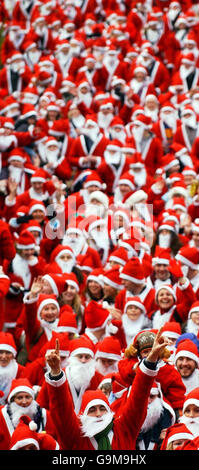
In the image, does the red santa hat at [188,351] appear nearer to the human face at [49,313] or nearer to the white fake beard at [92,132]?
the human face at [49,313]

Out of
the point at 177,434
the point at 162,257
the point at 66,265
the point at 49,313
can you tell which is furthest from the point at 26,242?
the point at 177,434

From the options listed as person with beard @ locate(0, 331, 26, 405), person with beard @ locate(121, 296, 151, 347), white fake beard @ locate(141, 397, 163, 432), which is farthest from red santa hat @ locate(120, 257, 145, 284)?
white fake beard @ locate(141, 397, 163, 432)

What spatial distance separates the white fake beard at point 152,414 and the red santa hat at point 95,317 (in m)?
1.96

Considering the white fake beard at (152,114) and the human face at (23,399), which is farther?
the white fake beard at (152,114)

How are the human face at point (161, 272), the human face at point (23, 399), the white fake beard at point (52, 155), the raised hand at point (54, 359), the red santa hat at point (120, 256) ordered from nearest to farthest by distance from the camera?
the raised hand at point (54, 359)
the human face at point (23, 399)
the human face at point (161, 272)
the red santa hat at point (120, 256)
the white fake beard at point (52, 155)

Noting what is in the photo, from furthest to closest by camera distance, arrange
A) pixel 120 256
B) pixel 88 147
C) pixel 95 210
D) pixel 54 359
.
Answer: pixel 88 147
pixel 95 210
pixel 120 256
pixel 54 359

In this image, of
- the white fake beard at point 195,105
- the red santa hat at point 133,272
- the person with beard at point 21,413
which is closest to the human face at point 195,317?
the red santa hat at point 133,272

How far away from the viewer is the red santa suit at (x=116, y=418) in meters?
5.22

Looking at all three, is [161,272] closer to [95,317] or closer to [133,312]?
[133,312]

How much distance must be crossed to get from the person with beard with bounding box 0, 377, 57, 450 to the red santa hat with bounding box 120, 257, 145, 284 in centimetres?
243

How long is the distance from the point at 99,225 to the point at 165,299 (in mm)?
2584

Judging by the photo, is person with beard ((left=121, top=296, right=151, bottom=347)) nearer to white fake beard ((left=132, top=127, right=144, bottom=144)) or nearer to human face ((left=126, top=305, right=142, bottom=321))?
human face ((left=126, top=305, right=142, bottom=321))

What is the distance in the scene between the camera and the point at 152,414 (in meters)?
6.18
